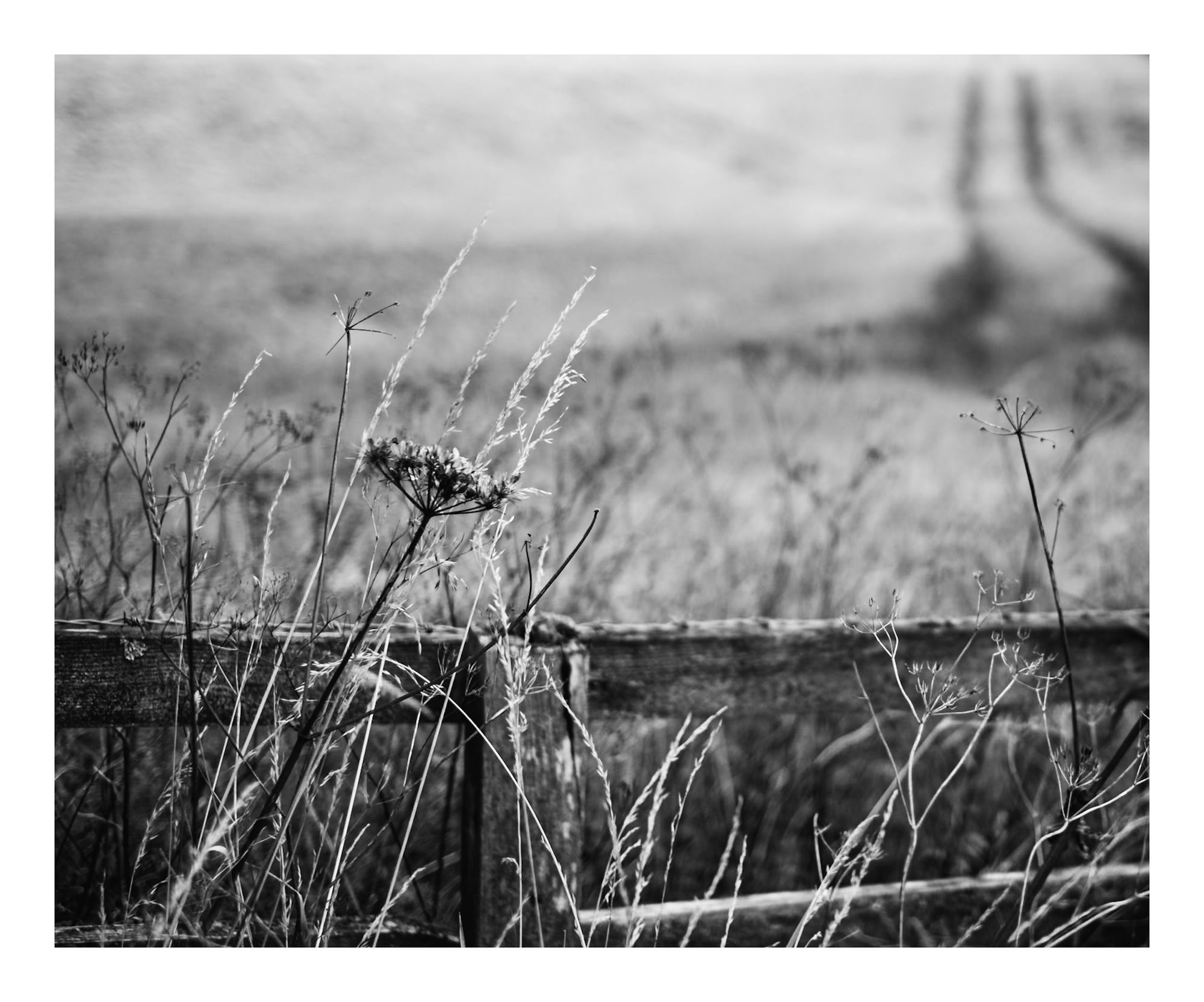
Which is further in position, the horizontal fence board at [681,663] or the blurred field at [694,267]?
the blurred field at [694,267]

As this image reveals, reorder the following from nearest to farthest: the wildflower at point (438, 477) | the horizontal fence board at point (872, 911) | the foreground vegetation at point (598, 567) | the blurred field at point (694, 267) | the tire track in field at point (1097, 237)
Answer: the wildflower at point (438, 477) < the foreground vegetation at point (598, 567) < the horizontal fence board at point (872, 911) < the blurred field at point (694, 267) < the tire track in field at point (1097, 237)

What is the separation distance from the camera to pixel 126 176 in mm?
1590

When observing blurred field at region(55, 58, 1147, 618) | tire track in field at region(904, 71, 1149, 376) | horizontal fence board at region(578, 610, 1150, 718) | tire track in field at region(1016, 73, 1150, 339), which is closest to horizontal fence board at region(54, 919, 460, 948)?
horizontal fence board at region(578, 610, 1150, 718)

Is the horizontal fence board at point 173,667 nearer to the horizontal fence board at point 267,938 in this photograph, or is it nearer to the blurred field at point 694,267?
the horizontal fence board at point 267,938

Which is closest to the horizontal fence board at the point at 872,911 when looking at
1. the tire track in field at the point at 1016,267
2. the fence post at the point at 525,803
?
the fence post at the point at 525,803

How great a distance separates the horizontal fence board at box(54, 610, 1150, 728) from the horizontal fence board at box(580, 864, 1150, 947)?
0.30m

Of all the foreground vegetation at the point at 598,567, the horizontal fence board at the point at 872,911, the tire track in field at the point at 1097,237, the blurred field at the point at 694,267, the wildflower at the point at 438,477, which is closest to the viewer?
the wildflower at the point at 438,477

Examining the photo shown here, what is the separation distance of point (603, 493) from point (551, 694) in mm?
511

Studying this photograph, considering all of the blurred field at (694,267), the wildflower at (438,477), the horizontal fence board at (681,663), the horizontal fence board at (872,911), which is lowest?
the horizontal fence board at (872,911)

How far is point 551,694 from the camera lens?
136cm

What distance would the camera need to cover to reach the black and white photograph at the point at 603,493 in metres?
1.37

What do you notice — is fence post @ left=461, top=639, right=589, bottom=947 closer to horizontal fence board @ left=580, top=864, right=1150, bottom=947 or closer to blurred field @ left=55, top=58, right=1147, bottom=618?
horizontal fence board @ left=580, top=864, right=1150, bottom=947

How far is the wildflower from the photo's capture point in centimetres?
108
